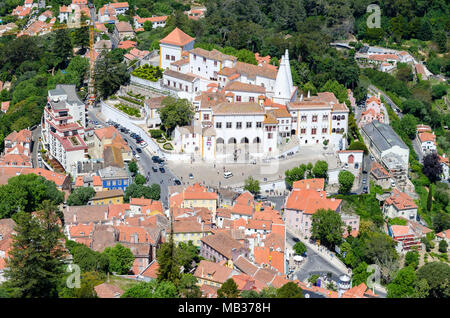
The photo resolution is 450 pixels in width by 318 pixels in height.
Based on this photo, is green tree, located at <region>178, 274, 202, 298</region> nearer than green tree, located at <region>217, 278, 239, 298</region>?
No

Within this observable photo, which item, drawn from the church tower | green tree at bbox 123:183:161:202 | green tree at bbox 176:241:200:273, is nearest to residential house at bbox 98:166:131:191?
green tree at bbox 123:183:161:202

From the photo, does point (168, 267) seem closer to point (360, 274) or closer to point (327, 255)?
point (327, 255)

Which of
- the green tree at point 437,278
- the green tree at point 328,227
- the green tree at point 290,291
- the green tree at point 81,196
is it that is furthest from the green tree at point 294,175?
the green tree at point 290,291

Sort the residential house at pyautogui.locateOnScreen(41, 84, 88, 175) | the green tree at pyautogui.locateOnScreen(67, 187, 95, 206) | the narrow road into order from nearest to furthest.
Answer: the green tree at pyautogui.locateOnScreen(67, 187, 95, 206) → the residential house at pyautogui.locateOnScreen(41, 84, 88, 175) → the narrow road

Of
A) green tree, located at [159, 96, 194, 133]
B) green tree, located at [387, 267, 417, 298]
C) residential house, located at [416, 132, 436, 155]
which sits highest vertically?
green tree, located at [159, 96, 194, 133]

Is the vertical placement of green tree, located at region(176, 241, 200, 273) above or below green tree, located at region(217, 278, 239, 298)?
above

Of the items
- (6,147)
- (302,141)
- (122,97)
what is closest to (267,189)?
(302,141)

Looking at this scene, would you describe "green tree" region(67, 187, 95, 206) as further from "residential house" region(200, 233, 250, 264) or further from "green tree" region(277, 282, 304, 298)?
"green tree" region(277, 282, 304, 298)
